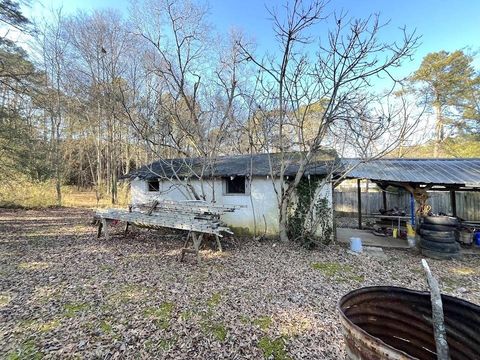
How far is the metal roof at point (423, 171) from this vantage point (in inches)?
294

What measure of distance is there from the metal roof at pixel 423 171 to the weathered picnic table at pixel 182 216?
15.3ft

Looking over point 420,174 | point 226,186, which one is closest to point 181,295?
point 226,186

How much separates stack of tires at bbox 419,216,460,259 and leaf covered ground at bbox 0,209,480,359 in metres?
0.35

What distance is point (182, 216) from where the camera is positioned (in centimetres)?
757

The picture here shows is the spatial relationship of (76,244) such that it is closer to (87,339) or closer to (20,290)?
(20,290)

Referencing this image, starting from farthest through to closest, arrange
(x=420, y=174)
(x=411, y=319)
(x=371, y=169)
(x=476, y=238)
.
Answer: (x=371, y=169)
(x=476, y=238)
(x=420, y=174)
(x=411, y=319)

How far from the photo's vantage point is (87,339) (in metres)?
3.33

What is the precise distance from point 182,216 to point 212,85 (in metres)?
6.42

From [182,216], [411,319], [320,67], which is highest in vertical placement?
[320,67]

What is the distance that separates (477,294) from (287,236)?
492 cm

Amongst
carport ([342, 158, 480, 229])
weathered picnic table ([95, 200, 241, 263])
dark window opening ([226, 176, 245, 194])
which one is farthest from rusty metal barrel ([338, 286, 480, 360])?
dark window opening ([226, 176, 245, 194])

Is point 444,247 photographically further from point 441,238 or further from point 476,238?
point 476,238

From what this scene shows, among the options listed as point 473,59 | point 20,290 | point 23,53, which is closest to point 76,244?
point 20,290

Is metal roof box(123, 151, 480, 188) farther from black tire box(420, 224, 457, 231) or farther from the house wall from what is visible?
black tire box(420, 224, 457, 231)
